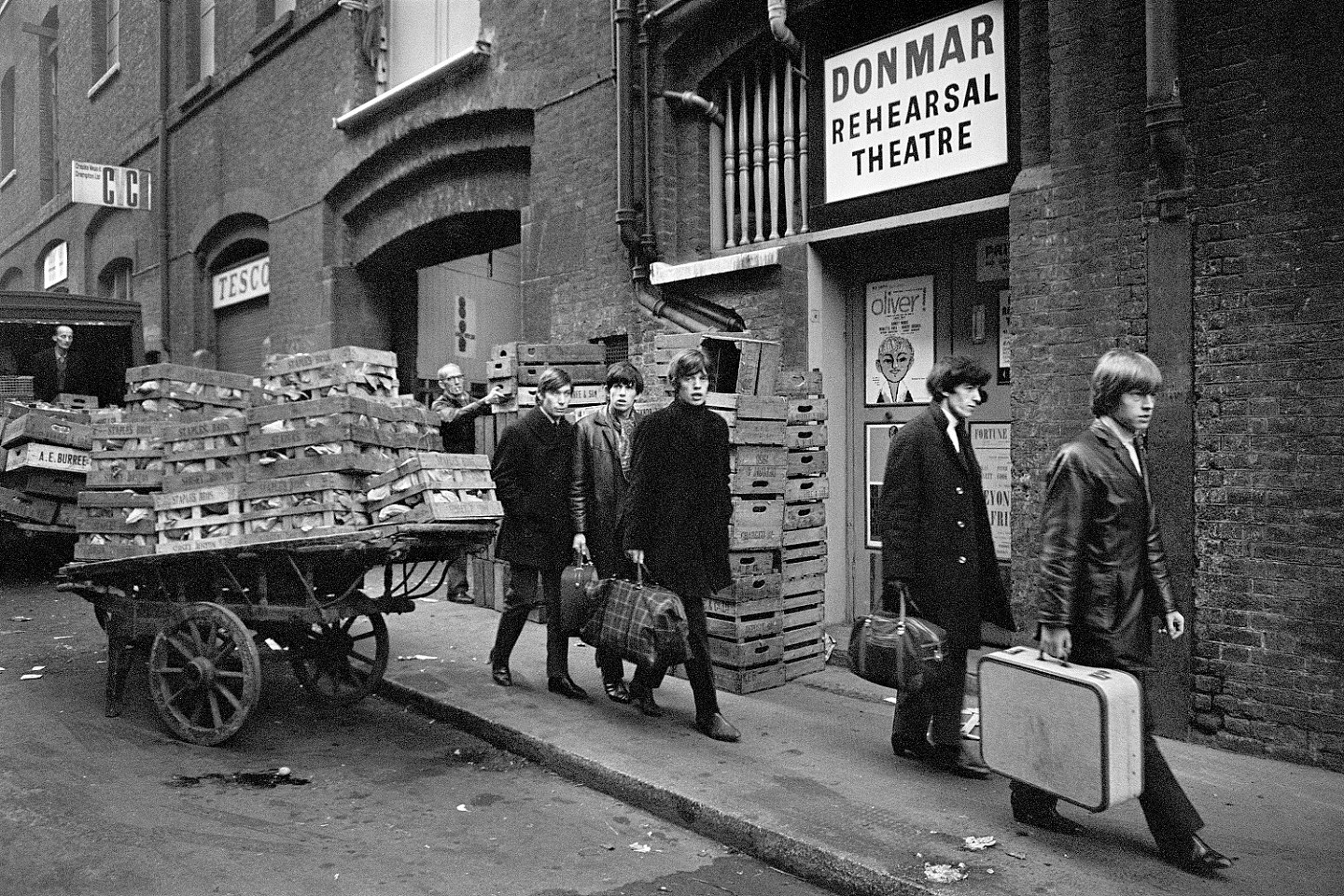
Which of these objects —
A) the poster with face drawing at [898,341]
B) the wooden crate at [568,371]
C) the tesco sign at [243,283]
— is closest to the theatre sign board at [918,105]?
the poster with face drawing at [898,341]

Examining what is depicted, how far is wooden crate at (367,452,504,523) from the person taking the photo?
219 inches

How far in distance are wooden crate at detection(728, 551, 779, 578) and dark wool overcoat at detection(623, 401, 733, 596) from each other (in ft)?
2.51

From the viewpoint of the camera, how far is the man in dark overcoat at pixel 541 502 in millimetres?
6504

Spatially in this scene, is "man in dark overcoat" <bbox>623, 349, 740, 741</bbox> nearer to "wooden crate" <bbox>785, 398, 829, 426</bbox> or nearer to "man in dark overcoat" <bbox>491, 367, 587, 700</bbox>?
"man in dark overcoat" <bbox>491, 367, 587, 700</bbox>

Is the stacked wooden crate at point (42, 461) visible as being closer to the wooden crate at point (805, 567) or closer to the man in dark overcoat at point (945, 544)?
the wooden crate at point (805, 567)

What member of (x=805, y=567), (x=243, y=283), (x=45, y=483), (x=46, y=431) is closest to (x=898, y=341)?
(x=805, y=567)

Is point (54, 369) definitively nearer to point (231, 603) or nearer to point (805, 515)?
point (231, 603)

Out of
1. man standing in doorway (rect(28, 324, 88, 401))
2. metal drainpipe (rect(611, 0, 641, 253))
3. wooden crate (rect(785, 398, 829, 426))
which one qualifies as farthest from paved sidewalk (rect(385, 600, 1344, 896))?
man standing in doorway (rect(28, 324, 88, 401))

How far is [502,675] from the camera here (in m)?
6.72

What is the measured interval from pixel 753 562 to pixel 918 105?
3388mm

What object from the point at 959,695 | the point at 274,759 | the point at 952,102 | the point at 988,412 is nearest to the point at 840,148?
the point at 952,102

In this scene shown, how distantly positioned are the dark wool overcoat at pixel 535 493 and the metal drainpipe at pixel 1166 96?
12.1 feet

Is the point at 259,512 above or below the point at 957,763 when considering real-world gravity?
above

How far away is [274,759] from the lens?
5.46 m
